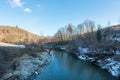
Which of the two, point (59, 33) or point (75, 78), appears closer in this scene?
point (75, 78)

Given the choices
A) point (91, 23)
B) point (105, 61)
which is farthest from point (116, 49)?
point (91, 23)

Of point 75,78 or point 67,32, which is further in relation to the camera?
point 67,32

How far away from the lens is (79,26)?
129250 mm

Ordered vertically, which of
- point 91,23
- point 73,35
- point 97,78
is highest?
point 91,23

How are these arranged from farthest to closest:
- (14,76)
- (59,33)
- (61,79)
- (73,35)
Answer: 1. (59,33)
2. (73,35)
3. (61,79)
4. (14,76)

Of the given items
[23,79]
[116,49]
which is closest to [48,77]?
[23,79]

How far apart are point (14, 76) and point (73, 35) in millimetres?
102643

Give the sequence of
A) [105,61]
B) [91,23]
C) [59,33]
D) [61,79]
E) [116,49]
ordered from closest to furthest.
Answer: [61,79], [105,61], [116,49], [91,23], [59,33]

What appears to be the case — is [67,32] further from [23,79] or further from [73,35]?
[23,79]

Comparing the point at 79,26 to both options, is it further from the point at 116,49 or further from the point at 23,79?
the point at 23,79

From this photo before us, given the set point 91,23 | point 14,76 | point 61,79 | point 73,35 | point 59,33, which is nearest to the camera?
point 14,76

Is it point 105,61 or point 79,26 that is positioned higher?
point 79,26

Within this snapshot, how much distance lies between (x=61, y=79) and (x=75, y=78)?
307 centimetres

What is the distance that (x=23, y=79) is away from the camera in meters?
31.4
